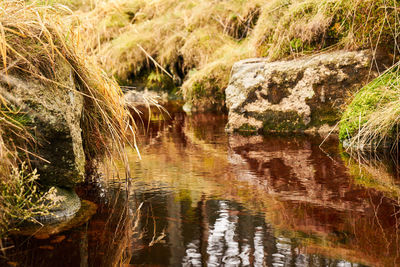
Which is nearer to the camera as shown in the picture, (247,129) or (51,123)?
(51,123)

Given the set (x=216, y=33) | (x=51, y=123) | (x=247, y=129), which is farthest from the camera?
(x=216, y=33)

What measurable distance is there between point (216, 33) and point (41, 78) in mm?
5412

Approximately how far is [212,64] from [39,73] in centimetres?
421

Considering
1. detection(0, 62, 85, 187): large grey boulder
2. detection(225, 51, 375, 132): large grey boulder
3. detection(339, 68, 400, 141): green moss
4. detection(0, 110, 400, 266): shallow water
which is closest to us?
detection(0, 110, 400, 266): shallow water

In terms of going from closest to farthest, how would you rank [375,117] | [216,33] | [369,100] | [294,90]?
1. [375,117]
2. [369,100]
3. [294,90]
4. [216,33]

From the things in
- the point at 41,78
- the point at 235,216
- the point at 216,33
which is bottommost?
the point at 235,216

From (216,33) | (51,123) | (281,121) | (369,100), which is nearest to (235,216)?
(51,123)

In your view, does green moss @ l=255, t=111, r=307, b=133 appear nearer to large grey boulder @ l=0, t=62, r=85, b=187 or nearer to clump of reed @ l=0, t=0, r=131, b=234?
clump of reed @ l=0, t=0, r=131, b=234

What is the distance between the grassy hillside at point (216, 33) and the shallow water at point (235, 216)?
0.81 metres

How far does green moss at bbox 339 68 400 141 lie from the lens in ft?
11.5

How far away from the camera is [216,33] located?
728 centimetres

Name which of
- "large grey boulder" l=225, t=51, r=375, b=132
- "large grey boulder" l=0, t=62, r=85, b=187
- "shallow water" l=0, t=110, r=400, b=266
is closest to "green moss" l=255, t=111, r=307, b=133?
"large grey boulder" l=225, t=51, r=375, b=132

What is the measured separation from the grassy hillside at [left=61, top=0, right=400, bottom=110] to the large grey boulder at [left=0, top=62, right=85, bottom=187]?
43cm

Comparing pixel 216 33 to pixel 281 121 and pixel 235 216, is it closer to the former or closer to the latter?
pixel 281 121
